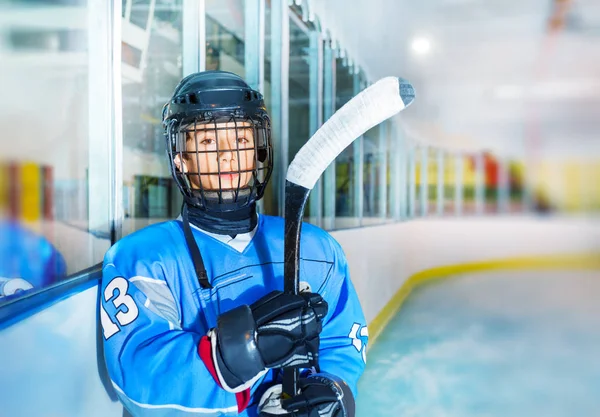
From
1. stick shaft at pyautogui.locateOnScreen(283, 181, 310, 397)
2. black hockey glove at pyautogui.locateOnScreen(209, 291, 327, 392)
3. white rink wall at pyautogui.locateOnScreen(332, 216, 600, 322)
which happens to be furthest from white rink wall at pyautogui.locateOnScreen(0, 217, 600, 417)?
stick shaft at pyautogui.locateOnScreen(283, 181, 310, 397)

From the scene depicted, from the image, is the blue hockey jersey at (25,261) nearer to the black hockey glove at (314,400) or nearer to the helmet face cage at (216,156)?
the helmet face cage at (216,156)

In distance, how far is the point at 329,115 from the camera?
3.58 metres

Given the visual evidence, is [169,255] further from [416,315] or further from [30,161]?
[416,315]

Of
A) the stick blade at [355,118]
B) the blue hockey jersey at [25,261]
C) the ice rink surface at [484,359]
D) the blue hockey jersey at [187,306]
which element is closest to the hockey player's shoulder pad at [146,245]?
the blue hockey jersey at [187,306]

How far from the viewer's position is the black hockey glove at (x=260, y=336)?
0.81m

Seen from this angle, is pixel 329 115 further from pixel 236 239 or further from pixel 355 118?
pixel 355 118

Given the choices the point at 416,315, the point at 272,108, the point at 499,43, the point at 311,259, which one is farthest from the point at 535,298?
the point at 311,259

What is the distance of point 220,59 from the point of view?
2.60 meters

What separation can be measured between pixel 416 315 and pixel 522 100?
6453mm

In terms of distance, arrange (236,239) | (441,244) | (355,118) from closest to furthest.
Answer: (355,118) < (236,239) < (441,244)

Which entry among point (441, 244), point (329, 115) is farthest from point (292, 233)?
point (441, 244)

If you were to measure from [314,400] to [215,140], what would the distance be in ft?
1.50

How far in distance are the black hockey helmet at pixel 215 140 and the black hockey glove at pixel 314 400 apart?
33 centimetres

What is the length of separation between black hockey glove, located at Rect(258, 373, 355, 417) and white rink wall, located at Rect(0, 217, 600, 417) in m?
0.29
